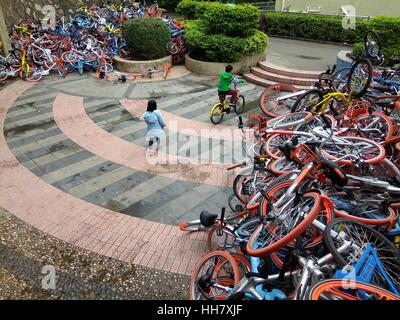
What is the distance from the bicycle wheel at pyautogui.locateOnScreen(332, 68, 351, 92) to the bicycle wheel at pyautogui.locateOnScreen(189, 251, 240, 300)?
6.01 meters

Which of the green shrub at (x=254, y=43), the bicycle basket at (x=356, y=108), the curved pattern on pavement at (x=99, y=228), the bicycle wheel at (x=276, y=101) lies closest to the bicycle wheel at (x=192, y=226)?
the curved pattern on pavement at (x=99, y=228)

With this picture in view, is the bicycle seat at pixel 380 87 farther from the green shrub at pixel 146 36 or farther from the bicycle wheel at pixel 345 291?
the green shrub at pixel 146 36

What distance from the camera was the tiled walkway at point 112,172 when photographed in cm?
521

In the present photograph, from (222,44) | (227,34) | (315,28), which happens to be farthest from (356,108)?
(315,28)

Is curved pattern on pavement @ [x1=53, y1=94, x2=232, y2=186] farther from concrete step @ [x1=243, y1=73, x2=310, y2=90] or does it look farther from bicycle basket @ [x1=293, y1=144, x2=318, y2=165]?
concrete step @ [x1=243, y1=73, x2=310, y2=90]

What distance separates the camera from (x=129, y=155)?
7551 mm

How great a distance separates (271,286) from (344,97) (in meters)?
5.34

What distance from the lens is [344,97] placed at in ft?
23.8

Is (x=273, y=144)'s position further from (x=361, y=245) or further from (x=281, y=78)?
(x=281, y=78)

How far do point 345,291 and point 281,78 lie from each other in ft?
33.1

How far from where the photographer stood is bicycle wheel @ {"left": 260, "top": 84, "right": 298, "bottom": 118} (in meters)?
8.76
